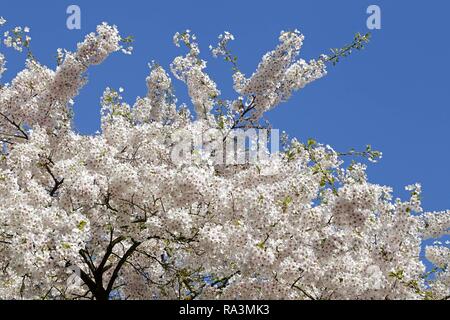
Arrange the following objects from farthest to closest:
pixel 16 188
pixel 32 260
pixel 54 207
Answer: pixel 16 188 < pixel 54 207 < pixel 32 260

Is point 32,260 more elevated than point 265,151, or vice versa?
point 265,151

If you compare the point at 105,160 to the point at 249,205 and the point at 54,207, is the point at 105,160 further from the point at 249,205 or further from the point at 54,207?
the point at 249,205

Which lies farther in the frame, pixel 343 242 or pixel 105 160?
pixel 105 160

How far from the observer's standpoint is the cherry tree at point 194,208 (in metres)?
9.70

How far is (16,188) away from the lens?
432 inches

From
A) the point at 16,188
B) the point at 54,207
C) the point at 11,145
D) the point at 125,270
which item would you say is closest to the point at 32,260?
the point at 54,207

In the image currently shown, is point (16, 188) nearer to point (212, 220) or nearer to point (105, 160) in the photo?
point (105, 160)

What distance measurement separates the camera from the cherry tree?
31.8ft

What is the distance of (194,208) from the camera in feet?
35.9
